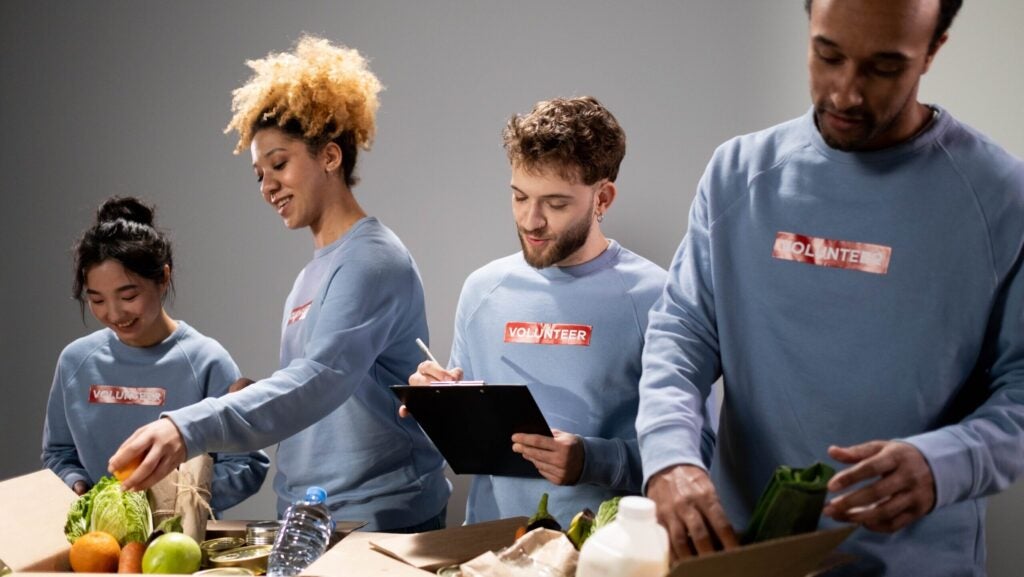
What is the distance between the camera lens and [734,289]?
151cm

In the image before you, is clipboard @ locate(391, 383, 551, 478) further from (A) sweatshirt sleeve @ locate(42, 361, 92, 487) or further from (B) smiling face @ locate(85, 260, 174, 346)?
(A) sweatshirt sleeve @ locate(42, 361, 92, 487)

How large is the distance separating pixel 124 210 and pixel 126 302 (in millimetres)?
318

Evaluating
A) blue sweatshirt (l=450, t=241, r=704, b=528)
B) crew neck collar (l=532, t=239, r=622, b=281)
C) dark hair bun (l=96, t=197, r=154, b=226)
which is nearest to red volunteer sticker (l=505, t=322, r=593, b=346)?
blue sweatshirt (l=450, t=241, r=704, b=528)

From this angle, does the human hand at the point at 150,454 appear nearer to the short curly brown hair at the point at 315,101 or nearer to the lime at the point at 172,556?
the lime at the point at 172,556

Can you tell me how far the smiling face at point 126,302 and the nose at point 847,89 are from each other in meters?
1.96

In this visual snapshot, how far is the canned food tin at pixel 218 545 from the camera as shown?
1.76 metres

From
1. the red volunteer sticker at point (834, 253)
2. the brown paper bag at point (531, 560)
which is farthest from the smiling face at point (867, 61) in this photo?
the brown paper bag at point (531, 560)

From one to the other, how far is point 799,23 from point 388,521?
64.9 inches

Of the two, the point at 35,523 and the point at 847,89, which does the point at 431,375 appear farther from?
the point at 847,89

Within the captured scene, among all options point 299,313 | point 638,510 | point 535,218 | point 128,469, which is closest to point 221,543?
point 128,469

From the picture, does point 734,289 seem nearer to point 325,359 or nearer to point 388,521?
point 325,359

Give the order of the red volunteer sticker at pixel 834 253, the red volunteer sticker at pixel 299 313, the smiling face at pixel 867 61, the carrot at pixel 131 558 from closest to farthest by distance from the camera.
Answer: the smiling face at pixel 867 61
the red volunteer sticker at pixel 834 253
the carrot at pixel 131 558
the red volunteer sticker at pixel 299 313

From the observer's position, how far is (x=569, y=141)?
2.15 metres

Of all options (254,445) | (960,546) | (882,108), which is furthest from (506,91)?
(960,546)
